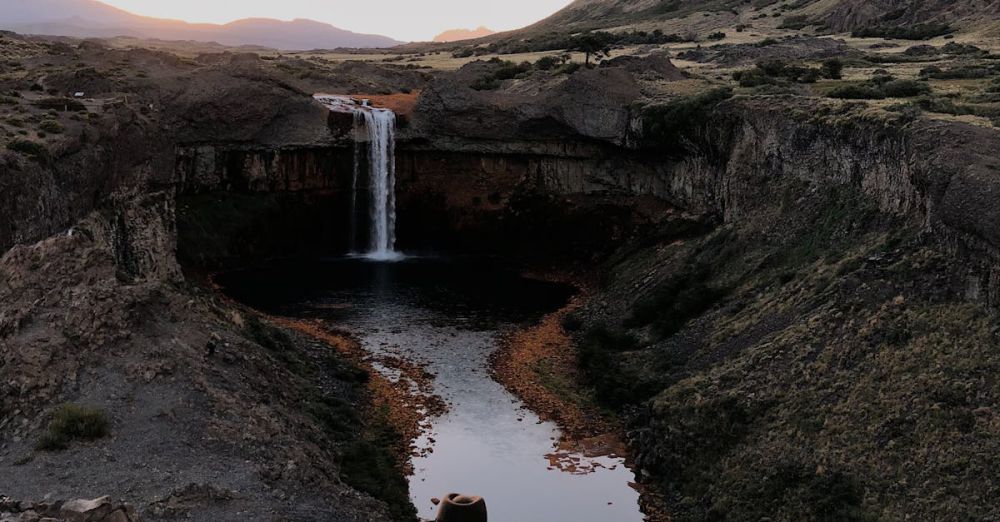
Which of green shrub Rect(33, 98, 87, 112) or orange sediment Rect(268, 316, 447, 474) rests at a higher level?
green shrub Rect(33, 98, 87, 112)

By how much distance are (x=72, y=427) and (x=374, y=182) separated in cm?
4868

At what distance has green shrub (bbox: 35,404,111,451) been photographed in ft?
80.4

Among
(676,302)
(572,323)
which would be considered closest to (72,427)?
(676,302)

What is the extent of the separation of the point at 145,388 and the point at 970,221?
26773mm

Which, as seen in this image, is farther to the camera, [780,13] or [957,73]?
[780,13]

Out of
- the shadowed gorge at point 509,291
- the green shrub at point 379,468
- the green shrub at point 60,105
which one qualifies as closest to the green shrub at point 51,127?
the shadowed gorge at point 509,291

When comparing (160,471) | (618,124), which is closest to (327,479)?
(160,471)

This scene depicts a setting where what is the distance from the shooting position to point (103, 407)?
1053 inches

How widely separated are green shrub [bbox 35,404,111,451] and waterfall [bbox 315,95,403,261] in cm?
4541

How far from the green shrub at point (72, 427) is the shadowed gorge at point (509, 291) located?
0.31ft

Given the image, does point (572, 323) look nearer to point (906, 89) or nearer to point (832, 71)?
point (906, 89)

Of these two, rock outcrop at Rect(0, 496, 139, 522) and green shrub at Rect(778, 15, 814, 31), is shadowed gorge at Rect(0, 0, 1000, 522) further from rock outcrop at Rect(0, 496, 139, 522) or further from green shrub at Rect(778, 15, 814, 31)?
green shrub at Rect(778, 15, 814, 31)

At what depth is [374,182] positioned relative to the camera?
72.6m

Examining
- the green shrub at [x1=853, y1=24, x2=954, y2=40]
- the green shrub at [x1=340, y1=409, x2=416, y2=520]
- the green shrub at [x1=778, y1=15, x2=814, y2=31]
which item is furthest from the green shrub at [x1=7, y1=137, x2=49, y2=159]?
the green shrub at [x1=778, y1=15, x2=814, y2=31]
